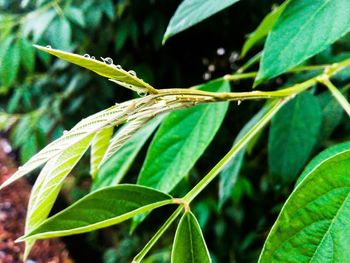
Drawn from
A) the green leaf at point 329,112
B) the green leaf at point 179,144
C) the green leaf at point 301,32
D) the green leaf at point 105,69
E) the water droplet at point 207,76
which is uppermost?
the green leaf at point 105,69

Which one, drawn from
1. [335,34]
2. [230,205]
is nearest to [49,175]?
[335,34]

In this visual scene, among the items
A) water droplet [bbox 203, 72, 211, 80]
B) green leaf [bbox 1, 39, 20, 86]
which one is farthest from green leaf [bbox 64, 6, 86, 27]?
water droplet [bbox 203, 72, 211, 80]

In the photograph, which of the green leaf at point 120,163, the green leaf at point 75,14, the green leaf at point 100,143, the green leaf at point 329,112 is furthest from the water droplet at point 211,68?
the green leaf at point 100,143

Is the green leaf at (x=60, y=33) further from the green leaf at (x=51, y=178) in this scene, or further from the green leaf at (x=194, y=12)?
the green leaf at (x=51, y=178)

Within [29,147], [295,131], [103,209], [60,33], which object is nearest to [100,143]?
[103,209]

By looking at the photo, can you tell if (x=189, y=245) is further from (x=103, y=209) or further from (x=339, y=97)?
(x=339, y=97)

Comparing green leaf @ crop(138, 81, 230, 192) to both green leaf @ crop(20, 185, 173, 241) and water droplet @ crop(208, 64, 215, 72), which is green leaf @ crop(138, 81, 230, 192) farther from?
water droplet @ crop(208, 64, 215, 72)
